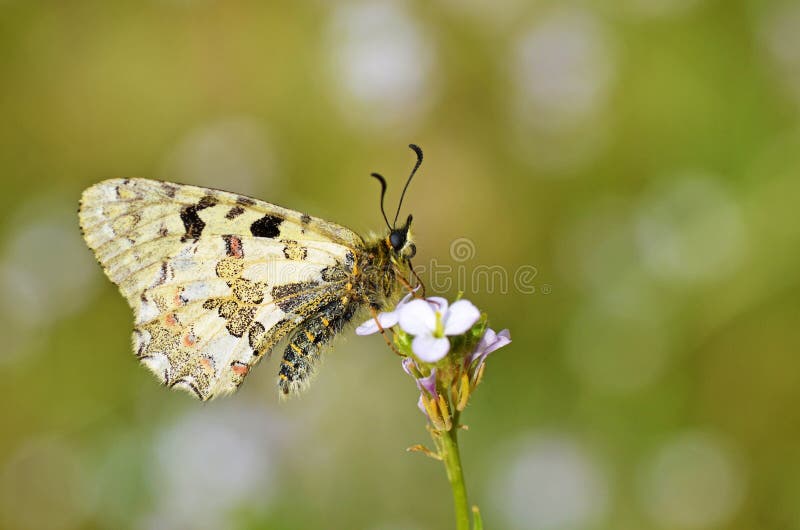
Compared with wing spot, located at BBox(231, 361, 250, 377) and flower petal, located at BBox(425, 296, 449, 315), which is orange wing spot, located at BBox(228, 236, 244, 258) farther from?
flower petal, located at BBox(425, 296, 449, 315)

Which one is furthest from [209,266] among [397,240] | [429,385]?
[429,385]

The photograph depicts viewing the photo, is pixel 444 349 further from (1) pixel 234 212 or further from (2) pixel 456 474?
(1) pixel 234 212

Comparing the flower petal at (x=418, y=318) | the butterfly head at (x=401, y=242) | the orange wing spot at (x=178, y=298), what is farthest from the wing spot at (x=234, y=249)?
the flower petal at (x=418, y=318)

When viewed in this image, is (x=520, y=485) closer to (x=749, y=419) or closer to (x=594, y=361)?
(x=594, y=361)

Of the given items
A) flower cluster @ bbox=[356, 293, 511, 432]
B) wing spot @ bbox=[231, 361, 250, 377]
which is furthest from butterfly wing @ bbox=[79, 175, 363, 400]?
flower cluster @ bbox=[356, 293, 511, 432]

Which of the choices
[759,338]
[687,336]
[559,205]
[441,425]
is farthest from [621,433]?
[441,425]

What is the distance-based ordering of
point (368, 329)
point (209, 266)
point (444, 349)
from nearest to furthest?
point (444, 349) < point (368, 329) < point (209, 266)

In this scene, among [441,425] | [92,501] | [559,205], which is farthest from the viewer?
[559,205]

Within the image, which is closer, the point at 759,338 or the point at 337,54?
the point at 759,338
